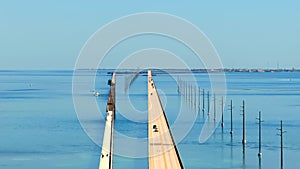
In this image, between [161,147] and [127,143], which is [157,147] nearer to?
[161,147]

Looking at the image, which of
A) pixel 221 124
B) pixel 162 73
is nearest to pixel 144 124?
pixel 221 124

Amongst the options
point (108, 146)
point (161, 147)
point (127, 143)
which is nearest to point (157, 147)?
point (161, 147)

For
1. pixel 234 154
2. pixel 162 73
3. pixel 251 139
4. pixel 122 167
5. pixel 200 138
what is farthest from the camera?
pixel 162 73

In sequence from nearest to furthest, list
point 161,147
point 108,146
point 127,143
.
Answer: point 161,147 < point 108,146 < point 127,143

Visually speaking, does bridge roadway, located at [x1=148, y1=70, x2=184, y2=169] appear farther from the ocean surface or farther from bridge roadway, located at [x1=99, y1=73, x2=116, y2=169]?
bridge roadway, located at [x1=99, y1=73, x2=116, y2=169]

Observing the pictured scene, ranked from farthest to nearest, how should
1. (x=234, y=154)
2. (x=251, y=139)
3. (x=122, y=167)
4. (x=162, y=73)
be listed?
(x=162, y=73), (x=251, y=139), (x=234, y=154), (x=122, y=167)

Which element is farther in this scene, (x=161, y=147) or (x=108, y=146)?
(x=108, y=146)

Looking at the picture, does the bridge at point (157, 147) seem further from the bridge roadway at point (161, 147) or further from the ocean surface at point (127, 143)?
the ocean surface at point (127, 143)

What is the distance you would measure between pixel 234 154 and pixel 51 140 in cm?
811

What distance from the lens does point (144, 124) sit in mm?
33594

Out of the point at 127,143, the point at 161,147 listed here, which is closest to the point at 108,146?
the point at 127,143

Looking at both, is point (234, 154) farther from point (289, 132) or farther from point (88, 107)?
point (88, 107)

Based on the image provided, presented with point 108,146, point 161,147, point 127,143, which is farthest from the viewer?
point 127,143

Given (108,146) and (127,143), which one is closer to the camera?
(108,146)
